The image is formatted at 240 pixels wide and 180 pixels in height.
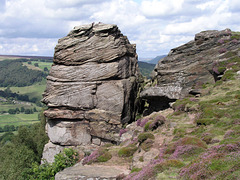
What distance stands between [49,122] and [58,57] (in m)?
13.8

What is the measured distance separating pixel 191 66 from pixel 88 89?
21.5 metres

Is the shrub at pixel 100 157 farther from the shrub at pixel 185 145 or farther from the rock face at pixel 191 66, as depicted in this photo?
the rock face at pixel 191 66

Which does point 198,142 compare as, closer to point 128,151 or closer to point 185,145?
point 185,145

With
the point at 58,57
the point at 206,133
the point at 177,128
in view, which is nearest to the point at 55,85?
the point at 58,57

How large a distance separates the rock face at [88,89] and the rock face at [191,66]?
6659 mm

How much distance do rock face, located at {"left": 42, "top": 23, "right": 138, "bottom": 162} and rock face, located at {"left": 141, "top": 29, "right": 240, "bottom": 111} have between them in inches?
262

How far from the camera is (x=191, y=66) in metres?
46.3

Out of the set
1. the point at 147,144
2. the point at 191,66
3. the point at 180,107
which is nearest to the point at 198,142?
the point at 147,144

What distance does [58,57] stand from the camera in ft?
153

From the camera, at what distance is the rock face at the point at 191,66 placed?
4388 cm

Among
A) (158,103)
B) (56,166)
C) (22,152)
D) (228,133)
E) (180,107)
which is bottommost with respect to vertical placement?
(22,152)

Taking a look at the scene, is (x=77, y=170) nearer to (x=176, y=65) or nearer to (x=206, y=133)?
(x=206, y=133)

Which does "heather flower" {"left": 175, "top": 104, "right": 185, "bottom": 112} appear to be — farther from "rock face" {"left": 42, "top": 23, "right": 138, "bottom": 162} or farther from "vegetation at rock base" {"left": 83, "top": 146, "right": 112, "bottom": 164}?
"rock face" {"left": 42, "top": 23, "right": 138, "bottom": 162}

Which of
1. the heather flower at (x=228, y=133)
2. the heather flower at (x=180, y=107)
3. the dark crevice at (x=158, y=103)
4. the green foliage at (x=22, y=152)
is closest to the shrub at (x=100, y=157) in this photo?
the heather flower at (x=180, y=107)
